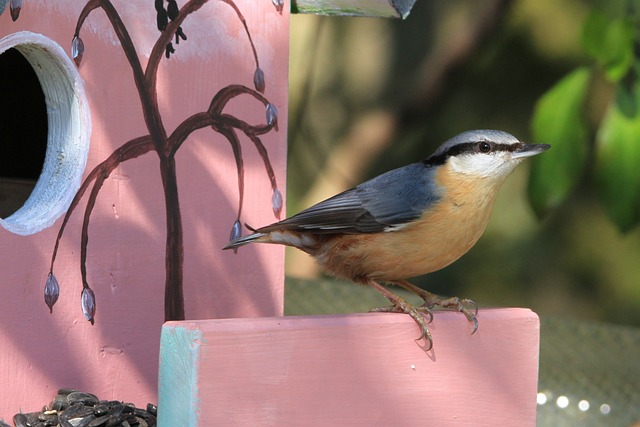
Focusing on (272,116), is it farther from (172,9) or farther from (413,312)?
(413,312)

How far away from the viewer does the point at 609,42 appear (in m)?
4.90

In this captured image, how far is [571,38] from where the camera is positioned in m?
8.67

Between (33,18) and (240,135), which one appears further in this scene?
(240,135)

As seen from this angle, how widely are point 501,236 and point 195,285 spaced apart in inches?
243

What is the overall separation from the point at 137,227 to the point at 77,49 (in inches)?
21.0

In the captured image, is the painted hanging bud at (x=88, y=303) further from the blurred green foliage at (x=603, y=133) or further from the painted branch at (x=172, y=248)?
the blurred green foliage at (x=603, y=133)

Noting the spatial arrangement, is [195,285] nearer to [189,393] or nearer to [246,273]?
[246,273]

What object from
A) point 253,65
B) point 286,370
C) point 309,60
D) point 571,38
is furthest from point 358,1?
point 571,38

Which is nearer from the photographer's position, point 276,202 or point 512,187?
point 276,202

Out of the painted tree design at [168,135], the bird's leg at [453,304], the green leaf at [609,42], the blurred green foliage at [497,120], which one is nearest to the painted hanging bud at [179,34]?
the painted tree design at [168,135]

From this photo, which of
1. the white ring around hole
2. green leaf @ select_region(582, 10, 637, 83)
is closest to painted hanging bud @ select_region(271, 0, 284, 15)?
the white ring around hole

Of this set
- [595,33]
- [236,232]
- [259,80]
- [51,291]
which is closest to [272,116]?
[259,80]

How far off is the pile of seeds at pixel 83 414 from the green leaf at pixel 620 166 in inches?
111

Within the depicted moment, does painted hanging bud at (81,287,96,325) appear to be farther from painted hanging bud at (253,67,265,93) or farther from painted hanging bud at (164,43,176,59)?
painted hanging bud at (253,67,265,93)
